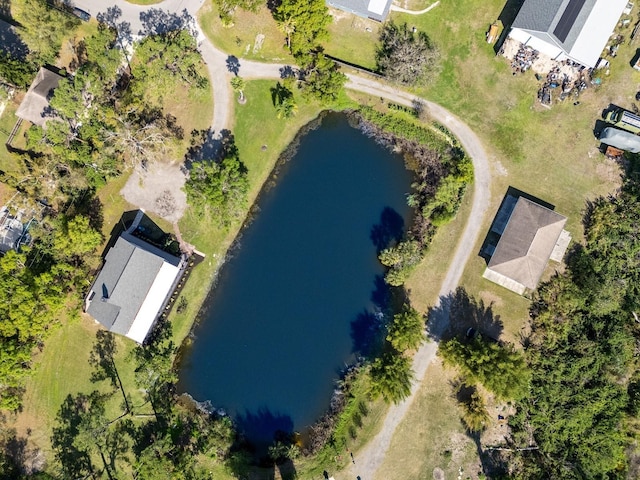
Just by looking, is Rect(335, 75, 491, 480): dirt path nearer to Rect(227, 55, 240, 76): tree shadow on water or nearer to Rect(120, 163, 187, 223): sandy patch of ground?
Rect(227, 55, 240, 76): tree shadow on water

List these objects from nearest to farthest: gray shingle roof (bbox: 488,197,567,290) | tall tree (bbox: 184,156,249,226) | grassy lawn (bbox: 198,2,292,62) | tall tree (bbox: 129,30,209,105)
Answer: tall tree (bbox: 129,30,209,105) < tall tree (bbox: 184,156,249,226) < gray shingle roof (bbox: 488,197,567,290) < grassy lawn (bbox: 198,2,292,62)

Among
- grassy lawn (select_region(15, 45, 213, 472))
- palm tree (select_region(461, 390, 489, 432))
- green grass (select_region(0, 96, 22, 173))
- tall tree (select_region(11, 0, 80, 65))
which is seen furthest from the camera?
green grass (select_region(0, 96, 22, 173))

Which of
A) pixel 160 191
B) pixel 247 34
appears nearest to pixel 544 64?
pixel 247 34

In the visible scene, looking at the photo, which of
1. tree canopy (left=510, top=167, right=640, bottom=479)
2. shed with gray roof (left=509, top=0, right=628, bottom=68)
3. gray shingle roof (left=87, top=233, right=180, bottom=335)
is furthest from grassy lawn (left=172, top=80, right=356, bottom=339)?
tree canopy (left=510, top=167, right=640, bottom=479)

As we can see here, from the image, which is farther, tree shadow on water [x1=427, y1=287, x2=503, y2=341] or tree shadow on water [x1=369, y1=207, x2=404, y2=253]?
tree shadow on water [x1=369, y1=207, x2=404, y2=253]

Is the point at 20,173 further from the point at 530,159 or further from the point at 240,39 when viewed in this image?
the point at 530,159

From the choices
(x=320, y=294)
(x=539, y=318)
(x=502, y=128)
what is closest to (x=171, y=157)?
(x=320, y=294)

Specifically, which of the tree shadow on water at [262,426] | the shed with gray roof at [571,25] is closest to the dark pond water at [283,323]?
the tree shadow on water at [262,426]
